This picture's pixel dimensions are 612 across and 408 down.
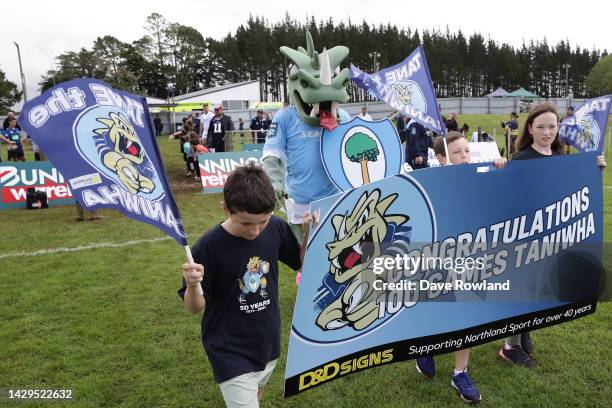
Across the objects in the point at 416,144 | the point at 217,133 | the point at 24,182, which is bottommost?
the point at 24,182

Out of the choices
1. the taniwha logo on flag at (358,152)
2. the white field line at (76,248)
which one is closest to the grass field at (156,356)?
the white field line at (76,248)

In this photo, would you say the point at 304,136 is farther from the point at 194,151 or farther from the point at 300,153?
the point at 194,151

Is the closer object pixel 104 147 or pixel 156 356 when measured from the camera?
pixel 104 147

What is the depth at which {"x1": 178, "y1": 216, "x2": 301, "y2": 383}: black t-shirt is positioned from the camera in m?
2.19

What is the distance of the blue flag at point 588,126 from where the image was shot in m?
4.91

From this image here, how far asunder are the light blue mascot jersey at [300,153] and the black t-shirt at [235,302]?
67.8 inches

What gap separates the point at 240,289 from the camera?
88.6 inches

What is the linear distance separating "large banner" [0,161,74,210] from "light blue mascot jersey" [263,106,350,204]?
26.7 ft

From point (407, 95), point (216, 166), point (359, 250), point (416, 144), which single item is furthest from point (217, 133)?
point (359, 250)

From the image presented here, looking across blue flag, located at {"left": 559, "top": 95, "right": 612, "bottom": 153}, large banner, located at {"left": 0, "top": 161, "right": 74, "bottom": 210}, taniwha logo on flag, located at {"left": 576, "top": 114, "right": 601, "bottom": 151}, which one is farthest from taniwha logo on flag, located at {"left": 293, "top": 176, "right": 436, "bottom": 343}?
large banner, located at {"left": 0, "top": 161, "right": 74, "bottom": 210}

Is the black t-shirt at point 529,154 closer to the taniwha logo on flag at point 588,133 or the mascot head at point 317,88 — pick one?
the mascot head at point 317,88

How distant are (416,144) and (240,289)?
32.8ft

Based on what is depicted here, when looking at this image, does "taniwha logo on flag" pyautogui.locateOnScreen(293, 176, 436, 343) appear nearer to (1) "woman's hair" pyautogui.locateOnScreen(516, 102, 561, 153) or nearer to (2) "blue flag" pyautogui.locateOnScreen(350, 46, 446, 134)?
(1) "woman's hair" pyautogui.locateOnScreen(516, 102, 561, 153)

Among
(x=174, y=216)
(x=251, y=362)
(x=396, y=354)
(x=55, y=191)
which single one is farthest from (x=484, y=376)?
(x=55, y=191)
